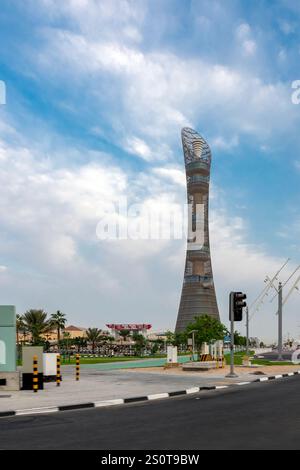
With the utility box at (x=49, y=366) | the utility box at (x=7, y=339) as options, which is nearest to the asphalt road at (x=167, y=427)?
the utility box at (x=7, y=339)

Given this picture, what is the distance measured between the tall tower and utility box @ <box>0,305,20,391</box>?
148293 millimetres

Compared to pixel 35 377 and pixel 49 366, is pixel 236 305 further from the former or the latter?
pixel 35 377

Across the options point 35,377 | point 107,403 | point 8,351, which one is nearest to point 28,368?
point 8,351

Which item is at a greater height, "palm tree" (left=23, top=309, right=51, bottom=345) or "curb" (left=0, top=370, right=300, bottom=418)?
"curb" (left=0, top=370, right=300, bottom=418)

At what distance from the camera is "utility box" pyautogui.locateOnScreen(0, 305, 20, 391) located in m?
20.4

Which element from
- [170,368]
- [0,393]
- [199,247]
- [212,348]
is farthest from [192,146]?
[0,393]

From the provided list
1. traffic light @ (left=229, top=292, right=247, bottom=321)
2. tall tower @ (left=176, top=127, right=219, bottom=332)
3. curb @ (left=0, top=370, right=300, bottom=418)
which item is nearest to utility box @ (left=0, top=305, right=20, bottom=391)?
curb @ (left=0, top=370, right=300, bottom=418)

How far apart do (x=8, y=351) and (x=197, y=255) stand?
148882 millimetres

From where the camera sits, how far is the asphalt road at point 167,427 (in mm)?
9195

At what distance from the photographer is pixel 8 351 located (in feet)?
68.6

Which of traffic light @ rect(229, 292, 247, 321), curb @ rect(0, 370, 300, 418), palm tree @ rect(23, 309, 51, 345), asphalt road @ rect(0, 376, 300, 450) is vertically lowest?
palm tree @ rect(23, 309, 51, 345)

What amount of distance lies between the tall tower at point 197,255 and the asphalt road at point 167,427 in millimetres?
153446

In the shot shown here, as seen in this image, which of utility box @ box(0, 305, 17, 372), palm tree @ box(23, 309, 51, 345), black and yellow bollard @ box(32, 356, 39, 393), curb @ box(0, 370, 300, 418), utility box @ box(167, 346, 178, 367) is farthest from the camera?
palm tree @ box(23, 309, 51, 345)

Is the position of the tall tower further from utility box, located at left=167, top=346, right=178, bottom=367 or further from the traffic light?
the traffic light
